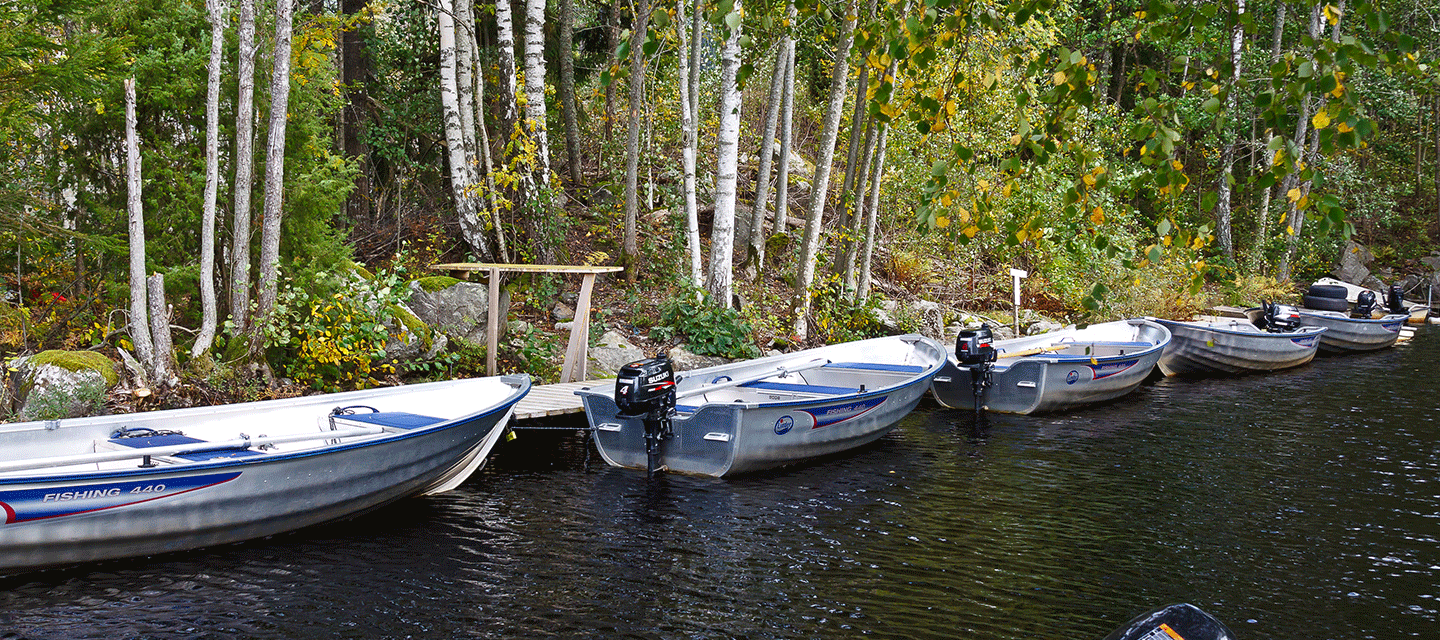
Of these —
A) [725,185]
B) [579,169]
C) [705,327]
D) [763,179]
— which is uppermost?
[579,169]

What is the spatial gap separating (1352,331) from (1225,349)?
4935 millimetres

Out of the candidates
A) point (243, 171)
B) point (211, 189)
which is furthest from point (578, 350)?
point (211, 189)

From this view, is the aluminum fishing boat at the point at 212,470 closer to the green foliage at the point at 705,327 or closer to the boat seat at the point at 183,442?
the boat seat at the point at 183,442

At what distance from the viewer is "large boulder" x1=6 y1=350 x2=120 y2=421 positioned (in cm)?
733

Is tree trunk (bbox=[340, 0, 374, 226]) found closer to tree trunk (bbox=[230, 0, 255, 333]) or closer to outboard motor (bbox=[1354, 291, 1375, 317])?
tree trunk (bbox=[230, 0, 255, 333])

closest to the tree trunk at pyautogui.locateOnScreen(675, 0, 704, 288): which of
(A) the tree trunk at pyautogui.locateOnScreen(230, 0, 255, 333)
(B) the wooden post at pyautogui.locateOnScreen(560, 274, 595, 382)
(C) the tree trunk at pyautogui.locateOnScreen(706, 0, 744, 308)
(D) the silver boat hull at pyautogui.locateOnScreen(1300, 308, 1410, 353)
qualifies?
(C) the tree trunk at pyautogui.locateOnScreen(706, 0, 744, 308)

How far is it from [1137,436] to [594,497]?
257 inches

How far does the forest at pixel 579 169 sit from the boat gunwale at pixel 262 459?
8.24 feet

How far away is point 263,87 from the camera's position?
955 cm

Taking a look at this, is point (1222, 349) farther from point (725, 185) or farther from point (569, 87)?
point (569, 87)

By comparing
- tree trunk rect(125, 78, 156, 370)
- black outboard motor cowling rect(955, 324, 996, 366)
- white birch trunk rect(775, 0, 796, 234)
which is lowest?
black outboard motor cowling rect(955, 324, 996, 366)

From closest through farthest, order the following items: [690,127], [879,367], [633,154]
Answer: [879,367] → [690,127] → [633,154]

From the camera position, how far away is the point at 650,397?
807 centimetres

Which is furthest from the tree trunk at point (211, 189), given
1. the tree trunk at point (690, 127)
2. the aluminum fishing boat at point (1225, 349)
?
the aluminum fishing boat at point (1225, 349)
